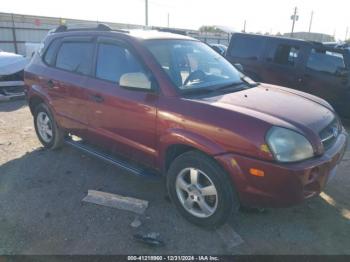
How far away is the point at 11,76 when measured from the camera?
893cm

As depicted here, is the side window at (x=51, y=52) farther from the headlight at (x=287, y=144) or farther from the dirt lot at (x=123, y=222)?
the headlight at (x=287, y=144)

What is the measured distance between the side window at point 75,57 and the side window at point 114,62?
0.76 ft

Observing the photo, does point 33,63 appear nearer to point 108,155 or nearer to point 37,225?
point 108,155

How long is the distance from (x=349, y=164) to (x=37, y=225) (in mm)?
4282

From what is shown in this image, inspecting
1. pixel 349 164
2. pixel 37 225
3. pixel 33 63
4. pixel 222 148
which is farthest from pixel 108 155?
pixel 349 164

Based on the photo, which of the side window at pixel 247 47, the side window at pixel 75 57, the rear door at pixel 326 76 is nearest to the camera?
the side window at pixel 75 57

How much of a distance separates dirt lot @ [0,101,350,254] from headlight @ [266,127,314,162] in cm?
91

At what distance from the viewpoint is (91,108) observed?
13.4 ft

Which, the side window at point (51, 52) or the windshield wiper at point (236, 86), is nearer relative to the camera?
the windshield wiper at point (236, 86)

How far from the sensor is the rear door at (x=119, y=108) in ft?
11.4

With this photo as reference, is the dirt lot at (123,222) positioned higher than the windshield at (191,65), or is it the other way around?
the windshield at (191,65)

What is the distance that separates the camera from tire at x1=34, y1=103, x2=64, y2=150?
5.04 meters

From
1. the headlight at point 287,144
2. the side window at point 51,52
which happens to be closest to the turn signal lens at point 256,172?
the headlight at point 287,144

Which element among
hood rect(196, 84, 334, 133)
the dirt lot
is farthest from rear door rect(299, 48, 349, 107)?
hood rect(196, 84, 334, 133)
